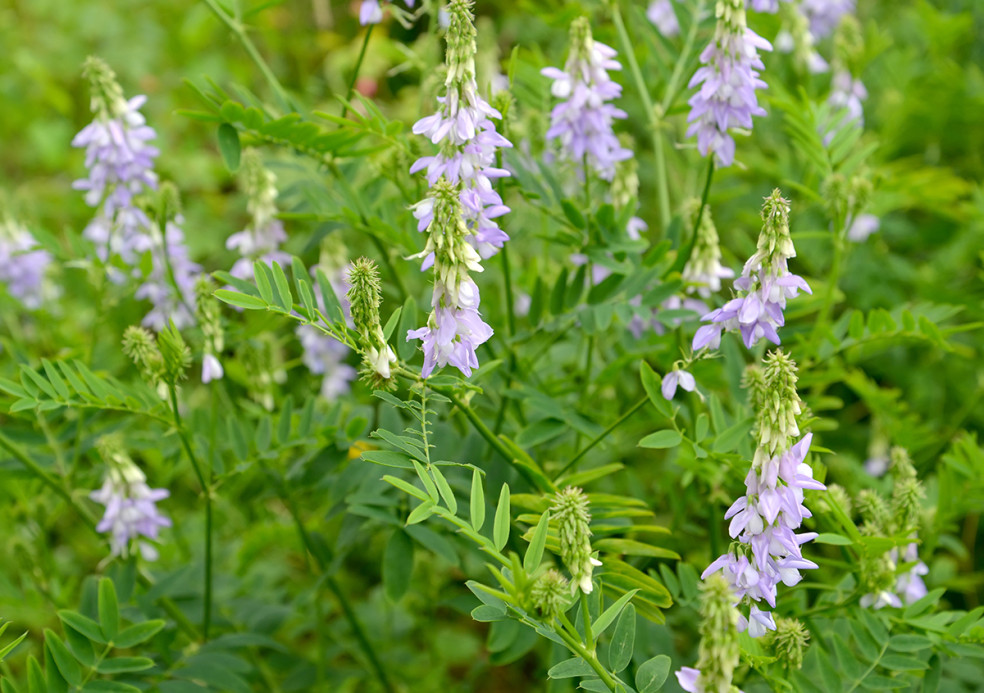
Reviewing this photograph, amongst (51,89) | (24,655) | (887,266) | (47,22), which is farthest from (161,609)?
(47,22)

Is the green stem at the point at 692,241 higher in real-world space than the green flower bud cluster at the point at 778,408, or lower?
higher

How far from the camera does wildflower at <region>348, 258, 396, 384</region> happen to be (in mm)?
1363

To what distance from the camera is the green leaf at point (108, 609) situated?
1788mm

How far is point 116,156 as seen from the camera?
2.16m

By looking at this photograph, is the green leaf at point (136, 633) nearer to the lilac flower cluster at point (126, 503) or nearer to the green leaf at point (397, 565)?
the lilac flower cluster at point (126, 503)

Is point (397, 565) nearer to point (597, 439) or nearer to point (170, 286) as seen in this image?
point (597, 439)

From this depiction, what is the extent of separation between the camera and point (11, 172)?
17.6 ft

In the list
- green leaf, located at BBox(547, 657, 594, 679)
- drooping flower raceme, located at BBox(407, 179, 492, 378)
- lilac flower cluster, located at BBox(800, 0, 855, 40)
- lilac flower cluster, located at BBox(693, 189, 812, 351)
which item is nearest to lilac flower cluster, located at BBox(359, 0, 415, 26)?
drooping flower raceme, located at BBox(407, 179, 492, 378)

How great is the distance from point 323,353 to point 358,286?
1279 mm

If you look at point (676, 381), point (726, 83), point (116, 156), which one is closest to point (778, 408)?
point (676, 381)

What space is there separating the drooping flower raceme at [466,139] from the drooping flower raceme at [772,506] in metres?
0.53

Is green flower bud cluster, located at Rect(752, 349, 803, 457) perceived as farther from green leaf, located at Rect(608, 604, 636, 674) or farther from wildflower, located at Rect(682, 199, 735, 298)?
wildflower, located at Rect(682, 199, 735, 298)

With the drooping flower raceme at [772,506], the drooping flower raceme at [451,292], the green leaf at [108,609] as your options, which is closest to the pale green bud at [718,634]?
the drooping flower raceme at [772,506]

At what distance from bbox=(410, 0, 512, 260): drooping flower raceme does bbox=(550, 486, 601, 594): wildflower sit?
48 cm
